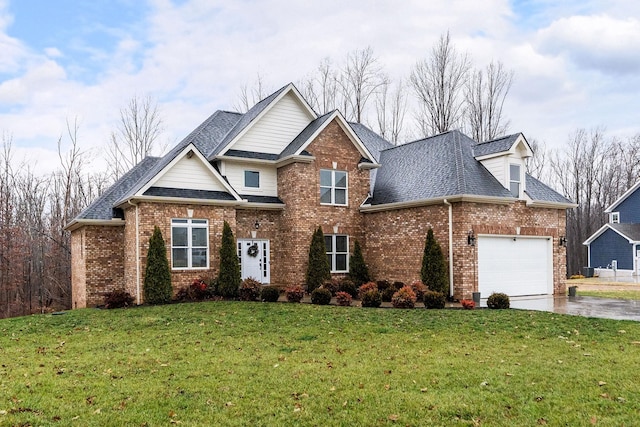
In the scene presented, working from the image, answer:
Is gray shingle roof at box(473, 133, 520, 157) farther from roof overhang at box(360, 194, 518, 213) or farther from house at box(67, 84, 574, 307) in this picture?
roof overhang at box(360, 194, 518, 213)

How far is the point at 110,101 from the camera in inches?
1314

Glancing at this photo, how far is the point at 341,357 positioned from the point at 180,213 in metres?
10.4

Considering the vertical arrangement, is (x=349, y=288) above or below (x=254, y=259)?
below

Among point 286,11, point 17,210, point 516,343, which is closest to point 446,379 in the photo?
point 516,343

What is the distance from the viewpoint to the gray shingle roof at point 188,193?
55.7ft

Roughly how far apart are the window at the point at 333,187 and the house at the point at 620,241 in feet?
81.1

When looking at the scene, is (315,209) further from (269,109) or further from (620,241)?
(620,241)

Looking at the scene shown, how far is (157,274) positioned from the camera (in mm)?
16297

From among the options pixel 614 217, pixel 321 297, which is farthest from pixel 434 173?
pixel 614 217

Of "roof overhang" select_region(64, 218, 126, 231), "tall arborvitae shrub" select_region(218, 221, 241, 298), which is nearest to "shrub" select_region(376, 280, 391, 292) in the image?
"tall arborvitae shrub" select_region(218, 221, 241, 298)

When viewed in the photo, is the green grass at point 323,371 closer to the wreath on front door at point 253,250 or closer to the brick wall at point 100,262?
the brick wall at point 100,262

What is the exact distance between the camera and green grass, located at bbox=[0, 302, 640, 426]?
595 centimetres

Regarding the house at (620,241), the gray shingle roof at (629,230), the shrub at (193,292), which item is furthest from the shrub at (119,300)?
the gray shingle roof at (629,230)

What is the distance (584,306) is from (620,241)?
78.3ft
